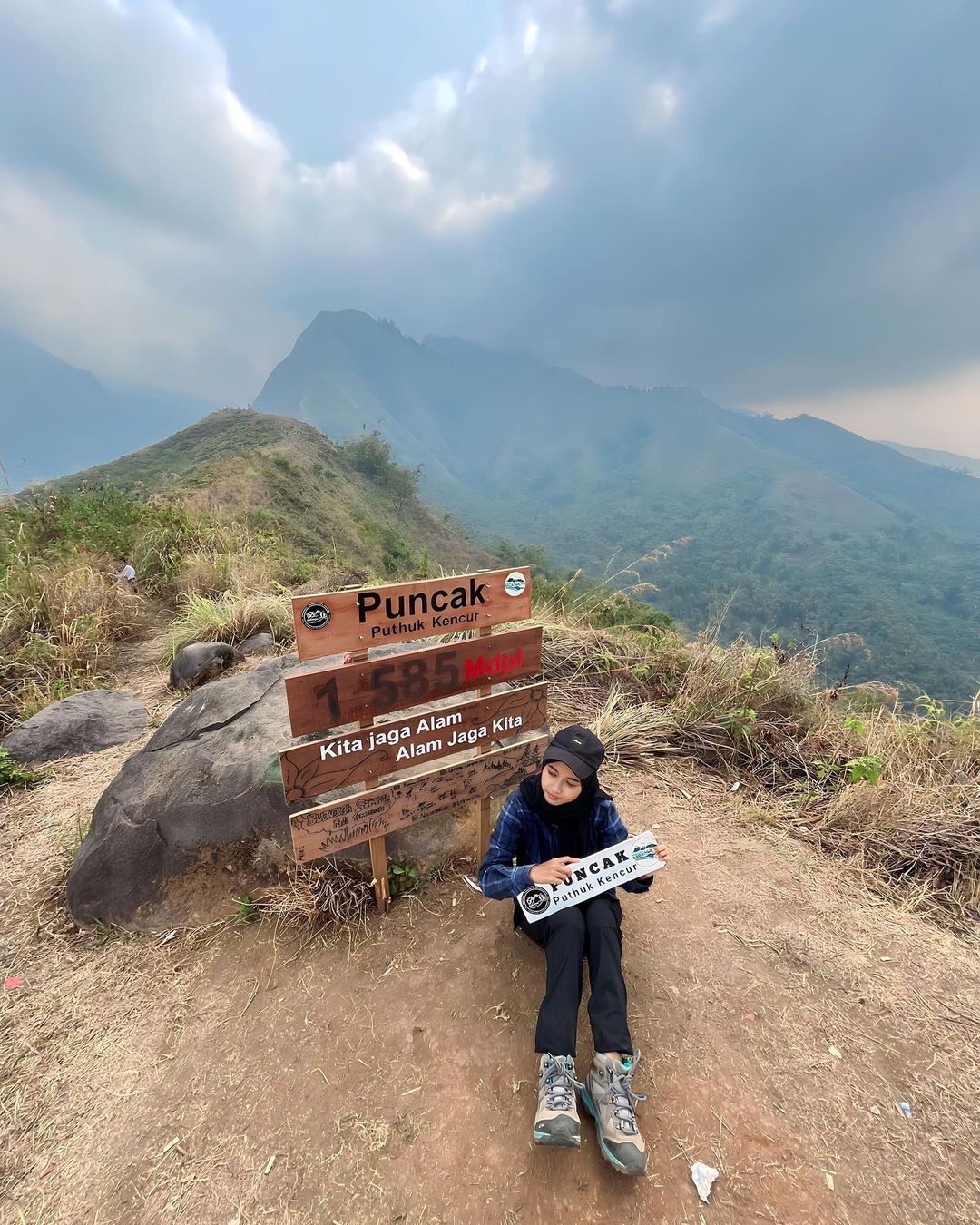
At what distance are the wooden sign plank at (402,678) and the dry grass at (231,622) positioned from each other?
335cm

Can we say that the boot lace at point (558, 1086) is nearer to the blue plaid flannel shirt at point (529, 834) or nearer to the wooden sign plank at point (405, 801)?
Result: the blue plaid flannel shirt at point (529, 834)

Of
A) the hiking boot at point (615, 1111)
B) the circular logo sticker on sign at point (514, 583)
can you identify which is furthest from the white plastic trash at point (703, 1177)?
the circular logo sticker on sign at point (514, 583)

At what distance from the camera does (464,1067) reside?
193 centimetres

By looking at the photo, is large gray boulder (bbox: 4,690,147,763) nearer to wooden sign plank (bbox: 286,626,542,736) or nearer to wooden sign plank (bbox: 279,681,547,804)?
wooden sign plank (bbox: 279,681,547,804)

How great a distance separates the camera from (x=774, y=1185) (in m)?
1.62

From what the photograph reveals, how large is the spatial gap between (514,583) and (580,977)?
1.78 m

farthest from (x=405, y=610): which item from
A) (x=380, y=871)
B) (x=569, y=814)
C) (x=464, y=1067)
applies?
(x=464, y=1067)

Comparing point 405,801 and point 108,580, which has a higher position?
point 108,580

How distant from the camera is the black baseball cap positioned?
199 centimetres

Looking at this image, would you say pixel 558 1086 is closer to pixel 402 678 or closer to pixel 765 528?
pixel 402 678

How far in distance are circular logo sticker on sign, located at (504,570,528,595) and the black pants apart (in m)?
1.51

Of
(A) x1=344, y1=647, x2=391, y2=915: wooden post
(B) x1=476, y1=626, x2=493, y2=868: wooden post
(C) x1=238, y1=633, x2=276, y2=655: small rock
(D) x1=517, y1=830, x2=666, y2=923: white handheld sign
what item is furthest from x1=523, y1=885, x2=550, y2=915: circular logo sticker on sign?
(C) x1=238, y1=633, x2=276, y2=655: small rock

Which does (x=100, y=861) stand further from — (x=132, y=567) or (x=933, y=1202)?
(x=132, y=567)

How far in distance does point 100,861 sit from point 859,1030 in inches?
150
